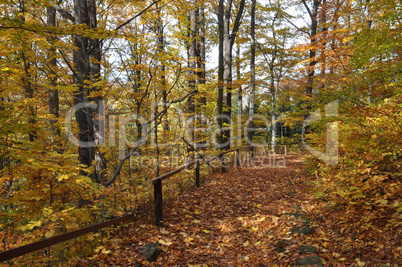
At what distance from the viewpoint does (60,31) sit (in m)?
3.26

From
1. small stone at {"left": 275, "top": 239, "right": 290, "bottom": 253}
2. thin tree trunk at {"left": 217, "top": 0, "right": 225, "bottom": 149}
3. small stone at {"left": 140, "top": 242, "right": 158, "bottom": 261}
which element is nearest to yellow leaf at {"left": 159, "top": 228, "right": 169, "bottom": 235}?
small stone at {"left": 140, "top": 242, "right": 158, "bottom": 261}

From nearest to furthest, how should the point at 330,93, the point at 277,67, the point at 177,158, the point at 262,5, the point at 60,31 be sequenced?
the point at 60,31, the point at 330,93, the point at 177,158, the point at 262,5, the point at 277,67

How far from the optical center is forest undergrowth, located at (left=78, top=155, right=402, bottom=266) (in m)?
3.81

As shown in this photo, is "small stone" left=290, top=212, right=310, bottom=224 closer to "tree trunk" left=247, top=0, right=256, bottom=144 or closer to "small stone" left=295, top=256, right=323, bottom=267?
"small stone" left=295, top=256, right=323, bottom=267

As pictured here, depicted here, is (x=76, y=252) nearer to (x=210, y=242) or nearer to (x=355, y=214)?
(x=210, y=242)

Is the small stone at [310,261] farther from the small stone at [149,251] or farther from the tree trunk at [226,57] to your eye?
the tree trunk at [226,57]

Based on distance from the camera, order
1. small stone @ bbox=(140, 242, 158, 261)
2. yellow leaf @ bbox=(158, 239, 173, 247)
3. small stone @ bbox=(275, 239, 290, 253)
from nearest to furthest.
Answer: small stone @ bbox=(140, 242, 158, 261)
small stone @ bbox=(275, 239, 290, 253)
yellow leaf @ bbox=(158, 239, 173, 247)

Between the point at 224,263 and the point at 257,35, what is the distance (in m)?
19.0

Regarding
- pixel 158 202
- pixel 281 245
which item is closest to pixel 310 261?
pixel 281 245

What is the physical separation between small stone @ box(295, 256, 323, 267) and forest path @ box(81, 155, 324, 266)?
0.55 ft

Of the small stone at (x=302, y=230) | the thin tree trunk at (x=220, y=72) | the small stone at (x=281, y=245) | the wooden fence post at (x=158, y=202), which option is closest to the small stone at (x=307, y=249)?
the small stone at (x=281, y=245)

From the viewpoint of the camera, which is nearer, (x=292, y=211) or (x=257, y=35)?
(x=292, y=211)

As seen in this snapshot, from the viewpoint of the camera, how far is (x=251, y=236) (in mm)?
5320

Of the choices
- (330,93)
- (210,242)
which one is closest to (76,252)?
(210,242)
